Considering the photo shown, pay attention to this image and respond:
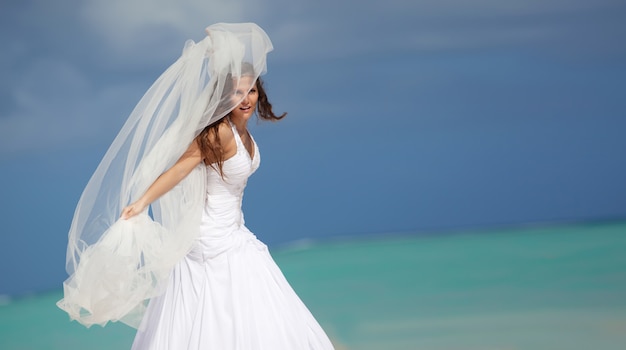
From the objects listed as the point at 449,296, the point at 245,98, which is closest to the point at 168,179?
the point at 245,98

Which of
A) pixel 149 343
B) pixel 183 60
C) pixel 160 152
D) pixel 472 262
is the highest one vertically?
pixel 183 60

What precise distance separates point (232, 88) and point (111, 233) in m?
0.53

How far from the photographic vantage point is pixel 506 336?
4.55m

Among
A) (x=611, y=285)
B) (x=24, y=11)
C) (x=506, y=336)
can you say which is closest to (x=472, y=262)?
(x=611, y=285)

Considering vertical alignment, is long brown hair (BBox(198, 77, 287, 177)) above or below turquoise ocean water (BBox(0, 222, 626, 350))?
above

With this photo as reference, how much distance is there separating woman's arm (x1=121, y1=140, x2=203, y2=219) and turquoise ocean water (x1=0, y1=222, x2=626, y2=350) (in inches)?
67.5

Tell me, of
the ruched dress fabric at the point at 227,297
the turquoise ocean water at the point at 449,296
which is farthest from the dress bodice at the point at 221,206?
the turquoise ocean water at the point at 449,296

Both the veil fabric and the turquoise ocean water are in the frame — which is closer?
the veil fabric

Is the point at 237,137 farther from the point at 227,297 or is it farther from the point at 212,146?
the point at 227,297

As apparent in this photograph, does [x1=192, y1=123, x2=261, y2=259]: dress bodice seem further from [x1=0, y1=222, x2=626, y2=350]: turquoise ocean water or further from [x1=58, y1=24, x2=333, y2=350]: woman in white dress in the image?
[x1=0, y1=222, x2=626, y2=350]: turquoise ocean water

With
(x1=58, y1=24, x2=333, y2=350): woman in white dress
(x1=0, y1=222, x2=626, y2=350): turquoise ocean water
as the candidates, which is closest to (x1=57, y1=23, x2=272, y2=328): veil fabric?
(x1=58, y1=24, x2=333, y2=350): woman in white dress

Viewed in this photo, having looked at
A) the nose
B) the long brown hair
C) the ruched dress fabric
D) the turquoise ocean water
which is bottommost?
the turquoise ocean water

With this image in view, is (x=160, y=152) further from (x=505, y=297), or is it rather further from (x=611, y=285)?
(x=611, y=285)

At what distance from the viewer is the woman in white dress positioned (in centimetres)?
300
